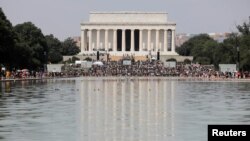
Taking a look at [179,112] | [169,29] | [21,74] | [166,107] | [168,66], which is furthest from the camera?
[169,29]

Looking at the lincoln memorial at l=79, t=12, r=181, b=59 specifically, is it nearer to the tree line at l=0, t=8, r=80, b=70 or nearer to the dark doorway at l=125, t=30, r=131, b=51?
the dark doorway at l=125, t=30, r=131, b=51

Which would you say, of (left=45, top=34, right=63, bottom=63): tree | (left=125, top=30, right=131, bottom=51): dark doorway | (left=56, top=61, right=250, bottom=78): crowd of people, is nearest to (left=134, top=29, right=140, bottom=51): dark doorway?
(left=125, top=30, right=131, bottom=51): dark doorway

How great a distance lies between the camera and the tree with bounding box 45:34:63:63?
548 ft

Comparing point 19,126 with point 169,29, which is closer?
point 19,126

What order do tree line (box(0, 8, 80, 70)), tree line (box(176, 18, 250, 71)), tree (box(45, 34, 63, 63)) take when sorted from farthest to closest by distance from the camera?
tree (box(45, 34, 63, 63)), tree line (box(176, 18, 250, 71)), tree line (box(0, 8, 80, 70))

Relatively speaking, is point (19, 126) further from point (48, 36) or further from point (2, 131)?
point (48, 36)

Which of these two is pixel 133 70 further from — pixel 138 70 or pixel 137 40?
pixel 137 40

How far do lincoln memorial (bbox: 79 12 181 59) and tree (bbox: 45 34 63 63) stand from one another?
223 inches

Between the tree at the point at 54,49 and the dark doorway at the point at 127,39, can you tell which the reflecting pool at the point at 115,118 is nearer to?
the tree at the point at 54,49

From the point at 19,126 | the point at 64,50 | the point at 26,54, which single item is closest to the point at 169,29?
the point at 64,50

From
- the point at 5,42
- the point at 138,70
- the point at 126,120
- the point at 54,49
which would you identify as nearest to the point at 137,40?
the point at 54,49

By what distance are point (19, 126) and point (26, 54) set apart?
83.8 meters

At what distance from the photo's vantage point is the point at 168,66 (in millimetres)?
121562

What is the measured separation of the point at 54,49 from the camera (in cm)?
18025
